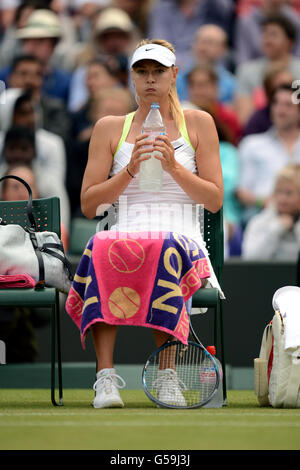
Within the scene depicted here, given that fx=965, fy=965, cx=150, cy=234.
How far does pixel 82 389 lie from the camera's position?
5.70 m

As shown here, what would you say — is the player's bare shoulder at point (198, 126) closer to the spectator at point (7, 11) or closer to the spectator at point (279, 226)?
the spectator at point (279, 226)

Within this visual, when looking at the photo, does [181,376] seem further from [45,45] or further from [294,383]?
[45,45]

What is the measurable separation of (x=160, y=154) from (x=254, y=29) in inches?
217

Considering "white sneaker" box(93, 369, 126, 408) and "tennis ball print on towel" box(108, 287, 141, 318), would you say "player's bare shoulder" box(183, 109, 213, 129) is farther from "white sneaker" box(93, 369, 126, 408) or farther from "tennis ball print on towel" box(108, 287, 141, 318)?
"white sneaker" box(93, 369, 126, 408)

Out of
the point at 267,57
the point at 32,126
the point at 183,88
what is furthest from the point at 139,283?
the point at 267,57

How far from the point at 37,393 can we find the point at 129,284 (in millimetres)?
1529

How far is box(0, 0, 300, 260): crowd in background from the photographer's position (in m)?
7.59

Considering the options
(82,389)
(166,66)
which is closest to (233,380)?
(82,389)

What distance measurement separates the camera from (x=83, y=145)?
8156 millimetres

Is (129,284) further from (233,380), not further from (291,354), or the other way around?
(233,380)

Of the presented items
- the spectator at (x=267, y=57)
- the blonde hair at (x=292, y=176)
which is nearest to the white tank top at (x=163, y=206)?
the blonde hair at (x=292, y=176)

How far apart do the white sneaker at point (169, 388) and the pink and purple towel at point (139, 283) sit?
0.22 meters

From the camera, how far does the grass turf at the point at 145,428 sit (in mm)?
2875

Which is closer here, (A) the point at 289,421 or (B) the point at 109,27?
(A) the point at 289,421
